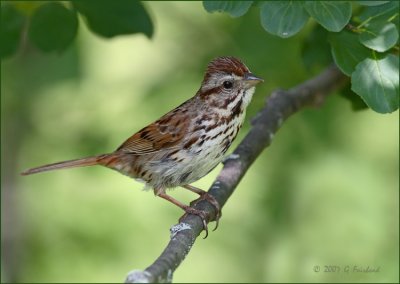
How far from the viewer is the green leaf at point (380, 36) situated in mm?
3988

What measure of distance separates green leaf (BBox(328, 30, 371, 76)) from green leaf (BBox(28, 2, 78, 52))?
5.24 feet

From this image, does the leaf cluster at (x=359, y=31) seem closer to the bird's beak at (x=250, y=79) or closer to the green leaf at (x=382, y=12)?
the green leaf at (x=382, y=12)

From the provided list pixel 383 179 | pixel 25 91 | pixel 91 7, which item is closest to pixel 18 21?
pixel 91 7

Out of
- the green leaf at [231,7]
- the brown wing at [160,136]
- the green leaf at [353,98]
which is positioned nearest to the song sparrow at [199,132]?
the brown wing at [160,136]

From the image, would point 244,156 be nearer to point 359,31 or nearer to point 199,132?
point 199,132

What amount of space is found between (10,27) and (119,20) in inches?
25.6

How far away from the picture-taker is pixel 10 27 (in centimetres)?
486

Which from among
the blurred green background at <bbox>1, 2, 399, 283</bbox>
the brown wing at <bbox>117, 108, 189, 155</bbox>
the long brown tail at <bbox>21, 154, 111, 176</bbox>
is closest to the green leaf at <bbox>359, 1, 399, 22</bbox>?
the brown wing at <bbox>117, 108, 189, 155</bbox>

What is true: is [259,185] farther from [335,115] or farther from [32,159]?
[32,159]

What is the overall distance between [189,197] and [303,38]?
1587mm

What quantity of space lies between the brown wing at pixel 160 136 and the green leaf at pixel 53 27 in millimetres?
752

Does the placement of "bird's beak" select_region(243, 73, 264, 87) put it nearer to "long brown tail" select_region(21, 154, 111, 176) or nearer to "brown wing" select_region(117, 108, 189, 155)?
"brown wing" select_region(117, 108, 189, 155)

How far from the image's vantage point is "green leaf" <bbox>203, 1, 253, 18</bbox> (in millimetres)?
4086

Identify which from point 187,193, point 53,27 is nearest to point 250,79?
point 53,27
